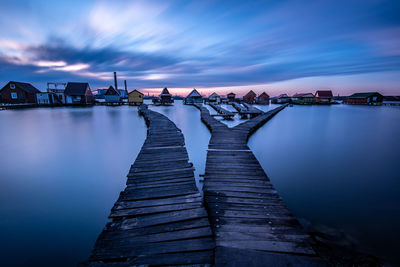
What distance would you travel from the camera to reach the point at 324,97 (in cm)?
7600

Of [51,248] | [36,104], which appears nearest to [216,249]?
[51,248]

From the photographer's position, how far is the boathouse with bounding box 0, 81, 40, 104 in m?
43.8

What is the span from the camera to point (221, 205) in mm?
A: 4738

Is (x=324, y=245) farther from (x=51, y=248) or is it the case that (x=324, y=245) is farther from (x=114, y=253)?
(x=51, y=248)

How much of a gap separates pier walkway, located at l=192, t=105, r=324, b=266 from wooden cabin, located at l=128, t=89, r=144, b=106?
187 feet

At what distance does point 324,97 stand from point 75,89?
90982mm

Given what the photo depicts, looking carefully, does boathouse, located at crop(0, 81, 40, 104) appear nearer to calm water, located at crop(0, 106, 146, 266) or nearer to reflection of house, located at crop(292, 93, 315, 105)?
calm water, located at crop(0, 106, 146, 266)

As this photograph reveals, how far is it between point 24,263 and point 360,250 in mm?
8168

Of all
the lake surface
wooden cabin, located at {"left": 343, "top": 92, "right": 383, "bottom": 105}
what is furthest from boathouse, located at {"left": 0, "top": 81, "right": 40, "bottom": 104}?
wooden cabin, located at {"left": 343, "top": 92, "right": 383, "bottom": 105}

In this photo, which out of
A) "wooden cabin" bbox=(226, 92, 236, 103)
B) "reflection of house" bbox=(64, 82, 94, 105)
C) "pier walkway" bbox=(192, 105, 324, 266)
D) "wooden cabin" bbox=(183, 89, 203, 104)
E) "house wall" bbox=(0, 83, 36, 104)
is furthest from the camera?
"wooden cabin" bbox=(226, 92, 236, 103)

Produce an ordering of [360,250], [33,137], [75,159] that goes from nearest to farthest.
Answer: [360,250] < [75,159] < [33,137]

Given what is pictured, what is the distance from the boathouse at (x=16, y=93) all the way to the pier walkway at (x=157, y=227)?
58359 millimetres

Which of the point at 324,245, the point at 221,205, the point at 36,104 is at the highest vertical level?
the point at 36,104

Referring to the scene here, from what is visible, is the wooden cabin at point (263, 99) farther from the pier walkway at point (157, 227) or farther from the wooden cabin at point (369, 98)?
the pier walkway at point (157, 227)
